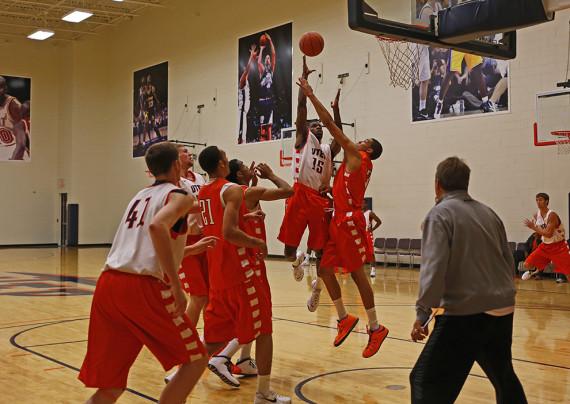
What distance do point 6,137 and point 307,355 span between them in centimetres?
2508

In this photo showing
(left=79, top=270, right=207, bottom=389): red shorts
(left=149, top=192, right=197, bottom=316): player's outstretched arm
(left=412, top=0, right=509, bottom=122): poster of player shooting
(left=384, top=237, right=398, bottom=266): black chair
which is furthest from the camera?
(left=384, top=237, right=398, bottom=266): black chair

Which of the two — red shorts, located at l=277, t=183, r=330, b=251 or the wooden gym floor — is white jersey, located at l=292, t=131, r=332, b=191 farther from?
the wooden gym floor

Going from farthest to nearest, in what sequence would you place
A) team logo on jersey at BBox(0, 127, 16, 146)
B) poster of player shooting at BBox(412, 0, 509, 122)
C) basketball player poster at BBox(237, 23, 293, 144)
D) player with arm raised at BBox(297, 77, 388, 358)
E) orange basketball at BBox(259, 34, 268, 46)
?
team logo on jersey at BBox(0, 127, 16, 146) → orange basketball at BBox(259, 34, 268, 46) → basketball player poster at BBox(237, 23, 293, 144) → poster of player shooting at BBox(412, 0, 509, 122) → player with arm raised at BBox(297, 77, 388, 358)

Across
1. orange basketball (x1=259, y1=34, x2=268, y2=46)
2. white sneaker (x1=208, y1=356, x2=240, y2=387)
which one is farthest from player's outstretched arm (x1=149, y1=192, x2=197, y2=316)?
orange basketball (x1=259, y1=34, x2=268, y2=46)

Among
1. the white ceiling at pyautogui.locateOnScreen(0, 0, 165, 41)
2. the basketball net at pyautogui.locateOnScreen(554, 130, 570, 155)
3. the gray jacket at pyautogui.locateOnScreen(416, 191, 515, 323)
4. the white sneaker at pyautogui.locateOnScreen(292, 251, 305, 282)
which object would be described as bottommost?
the white sneaker at pyautogui.locateOnScreen(292, 251, 305, 282)

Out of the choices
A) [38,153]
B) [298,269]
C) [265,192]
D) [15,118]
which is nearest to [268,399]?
[265,192]

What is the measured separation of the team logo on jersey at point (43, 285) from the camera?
11.8 m

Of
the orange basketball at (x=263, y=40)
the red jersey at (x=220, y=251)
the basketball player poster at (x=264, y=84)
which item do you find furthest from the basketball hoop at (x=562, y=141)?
the orange basketball at (x=263, y=40)

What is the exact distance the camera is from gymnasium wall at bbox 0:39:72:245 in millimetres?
28422

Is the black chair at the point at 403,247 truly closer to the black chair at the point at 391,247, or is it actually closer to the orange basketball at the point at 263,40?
the black chair at the point at 391,247

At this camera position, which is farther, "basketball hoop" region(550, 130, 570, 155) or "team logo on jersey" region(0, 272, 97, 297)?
"basketball hoop" region(550, 130, 570, 155)

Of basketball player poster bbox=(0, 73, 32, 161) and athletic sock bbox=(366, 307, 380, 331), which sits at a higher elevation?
basketball player poster bbox=(0, 73, 32, 161)

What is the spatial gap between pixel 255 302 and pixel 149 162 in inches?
58.9

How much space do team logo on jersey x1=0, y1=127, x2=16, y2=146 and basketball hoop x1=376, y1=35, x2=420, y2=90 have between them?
17847 mm
